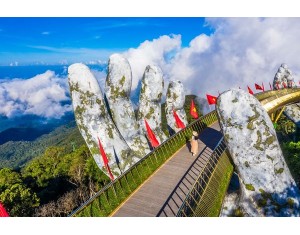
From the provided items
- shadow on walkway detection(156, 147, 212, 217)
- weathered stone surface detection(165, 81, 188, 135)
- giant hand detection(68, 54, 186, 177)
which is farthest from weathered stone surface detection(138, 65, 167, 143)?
shadow on walkway detection(156, 147, 212, 217)

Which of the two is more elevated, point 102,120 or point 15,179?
point 102,120

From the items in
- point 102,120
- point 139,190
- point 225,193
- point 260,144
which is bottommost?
point 225,193

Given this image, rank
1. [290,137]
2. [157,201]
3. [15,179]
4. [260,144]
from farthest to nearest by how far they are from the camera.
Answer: [290,137]
[15,179]
[157,201]
[260,144]

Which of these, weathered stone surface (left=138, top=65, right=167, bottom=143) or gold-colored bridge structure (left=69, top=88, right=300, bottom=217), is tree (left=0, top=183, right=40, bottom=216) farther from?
gold-colored bridge structure (left=69, top=88, right=300, bottom=217)

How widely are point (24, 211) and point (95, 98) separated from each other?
1264cm

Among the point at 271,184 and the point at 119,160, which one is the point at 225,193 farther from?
the point at 119,160

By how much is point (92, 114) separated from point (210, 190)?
785cm

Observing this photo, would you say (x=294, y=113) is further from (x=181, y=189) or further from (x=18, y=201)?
(x=18, y=201)

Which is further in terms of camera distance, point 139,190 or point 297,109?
point 297,109

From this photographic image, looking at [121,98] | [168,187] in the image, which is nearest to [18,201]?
[121,98]

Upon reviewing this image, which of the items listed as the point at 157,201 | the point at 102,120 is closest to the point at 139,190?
the point at 157,201

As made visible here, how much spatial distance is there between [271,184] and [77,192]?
1968 centimetres

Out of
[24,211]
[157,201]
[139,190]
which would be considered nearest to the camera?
[157,201]

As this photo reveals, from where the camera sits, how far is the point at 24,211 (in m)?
23.2
